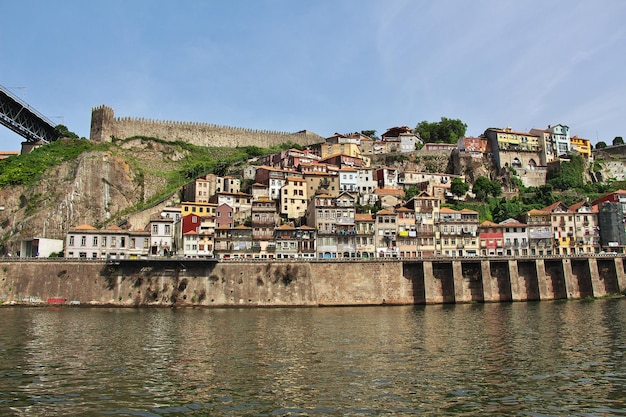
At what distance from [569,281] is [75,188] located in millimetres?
67322

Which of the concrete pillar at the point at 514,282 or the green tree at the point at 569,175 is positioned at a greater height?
the green tree at the point at 569,175

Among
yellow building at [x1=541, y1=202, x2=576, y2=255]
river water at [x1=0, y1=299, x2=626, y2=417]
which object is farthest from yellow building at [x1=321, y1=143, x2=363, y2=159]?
river water at [x1=0, y1=299, x2=626, y2=417]

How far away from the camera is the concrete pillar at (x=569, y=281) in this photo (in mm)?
63188

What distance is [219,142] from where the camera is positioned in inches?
4459

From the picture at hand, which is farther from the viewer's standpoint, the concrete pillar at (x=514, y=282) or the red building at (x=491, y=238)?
the red building at (x=491, y=238)

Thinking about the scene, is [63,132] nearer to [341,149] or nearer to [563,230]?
[341,149]

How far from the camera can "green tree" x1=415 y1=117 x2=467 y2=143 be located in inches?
4729

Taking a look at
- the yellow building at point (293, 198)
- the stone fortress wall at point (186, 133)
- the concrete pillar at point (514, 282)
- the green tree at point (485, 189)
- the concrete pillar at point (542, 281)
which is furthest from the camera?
the stone fortress wall at point (186, 133)

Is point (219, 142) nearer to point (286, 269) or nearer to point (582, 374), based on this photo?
point (286, 269)

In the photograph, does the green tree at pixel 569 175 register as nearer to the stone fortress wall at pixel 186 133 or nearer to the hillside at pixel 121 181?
the hillside at pixel 121 181

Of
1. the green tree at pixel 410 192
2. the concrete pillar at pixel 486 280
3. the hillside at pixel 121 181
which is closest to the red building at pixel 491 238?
the hillside at pixel 121 181

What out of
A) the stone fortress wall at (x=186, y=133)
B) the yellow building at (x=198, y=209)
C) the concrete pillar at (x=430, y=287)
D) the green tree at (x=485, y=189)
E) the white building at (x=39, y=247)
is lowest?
the concrete pillar at (x=430, y=287)

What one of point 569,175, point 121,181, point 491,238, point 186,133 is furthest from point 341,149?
point 569,175

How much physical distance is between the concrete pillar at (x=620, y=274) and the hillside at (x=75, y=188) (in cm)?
6214
